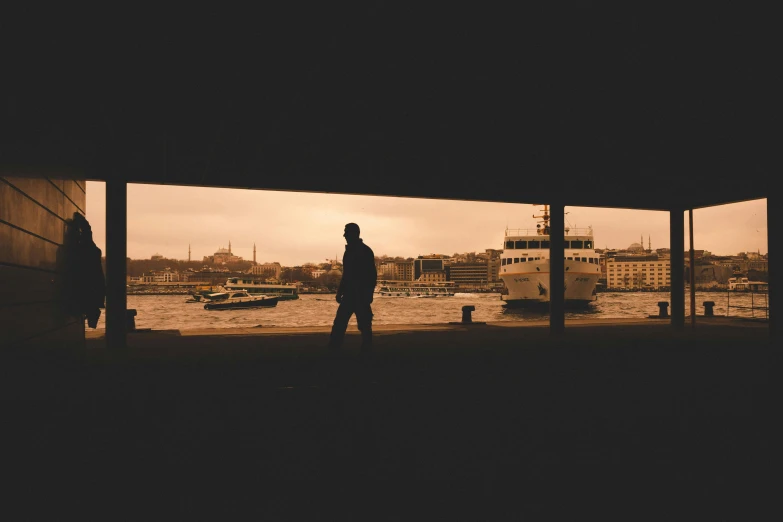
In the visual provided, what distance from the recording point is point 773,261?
984 centimetres

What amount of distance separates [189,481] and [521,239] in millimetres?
43074

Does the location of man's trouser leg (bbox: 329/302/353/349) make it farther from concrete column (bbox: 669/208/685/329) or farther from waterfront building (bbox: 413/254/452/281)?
waterfront building (bbox: 413/254/452/281)

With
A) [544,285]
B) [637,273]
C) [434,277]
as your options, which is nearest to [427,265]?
[434,277]

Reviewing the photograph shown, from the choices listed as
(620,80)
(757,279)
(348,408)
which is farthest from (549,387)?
(757,279)

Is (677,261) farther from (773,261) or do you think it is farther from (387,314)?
(387,314)

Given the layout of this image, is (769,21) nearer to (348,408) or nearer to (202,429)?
(348,408)

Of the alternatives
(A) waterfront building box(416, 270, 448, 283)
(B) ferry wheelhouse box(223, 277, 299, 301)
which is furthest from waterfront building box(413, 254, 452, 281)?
(B) ferry wheelhouse box(223, 277, 299, 301)

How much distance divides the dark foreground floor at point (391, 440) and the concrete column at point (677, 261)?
590 centimetres

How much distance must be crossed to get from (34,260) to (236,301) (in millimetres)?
82084

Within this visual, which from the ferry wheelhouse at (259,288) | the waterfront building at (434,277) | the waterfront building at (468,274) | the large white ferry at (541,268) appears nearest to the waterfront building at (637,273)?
the waterfront building at (468,274)

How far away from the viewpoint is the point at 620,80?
4.96 m

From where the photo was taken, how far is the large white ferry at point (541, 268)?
4234 centimetres

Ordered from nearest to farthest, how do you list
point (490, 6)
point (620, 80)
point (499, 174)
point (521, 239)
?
point (490, 6), point (620, 80), point (499, 174), point (521, 239)

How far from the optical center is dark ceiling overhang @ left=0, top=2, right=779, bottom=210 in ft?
12.6
